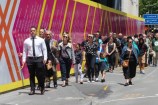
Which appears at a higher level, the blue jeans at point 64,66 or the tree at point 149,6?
the tree at point 149,6

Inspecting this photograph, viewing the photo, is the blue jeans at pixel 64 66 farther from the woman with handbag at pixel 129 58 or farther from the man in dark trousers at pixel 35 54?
the man in dark trousers at pixel 35 54

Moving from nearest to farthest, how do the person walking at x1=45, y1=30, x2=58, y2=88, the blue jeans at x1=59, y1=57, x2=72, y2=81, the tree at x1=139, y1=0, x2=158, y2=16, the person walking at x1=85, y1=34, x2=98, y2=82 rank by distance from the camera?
1. the person walking at x1=45, y1=30, x2=58, y2=88
2. the blue jeans at x1=59, y1=57, x2=72, y2=81
3. the person walking at x1=85, y1=34, x2=98, y2=82
4. the tree at x1=139, y1=0, x2=158, y2=16

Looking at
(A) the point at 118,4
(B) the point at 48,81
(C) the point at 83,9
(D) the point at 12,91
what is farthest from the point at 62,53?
(A) the point at 118,4

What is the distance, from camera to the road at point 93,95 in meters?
11.7

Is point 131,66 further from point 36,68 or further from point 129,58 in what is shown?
point 36,68

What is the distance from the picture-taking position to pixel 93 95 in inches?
536

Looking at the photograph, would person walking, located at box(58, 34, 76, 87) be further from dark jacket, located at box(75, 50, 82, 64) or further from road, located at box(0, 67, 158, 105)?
dark jacket, located at box(75, 50, 82, 64)

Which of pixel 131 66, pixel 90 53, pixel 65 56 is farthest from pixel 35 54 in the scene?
pixel 131 66

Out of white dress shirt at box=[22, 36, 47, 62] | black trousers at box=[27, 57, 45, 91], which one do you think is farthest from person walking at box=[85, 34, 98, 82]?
white dress shirt at box=[22, 36, 47, 62]

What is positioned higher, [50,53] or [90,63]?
[50,53]

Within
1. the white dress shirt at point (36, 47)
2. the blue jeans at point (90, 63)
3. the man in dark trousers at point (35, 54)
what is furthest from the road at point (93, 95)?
the white dress shirt at point (36, 47)

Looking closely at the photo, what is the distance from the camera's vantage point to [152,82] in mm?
17266

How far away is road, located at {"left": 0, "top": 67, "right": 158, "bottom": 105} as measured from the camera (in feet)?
38.3

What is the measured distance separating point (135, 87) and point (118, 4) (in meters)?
27.4
